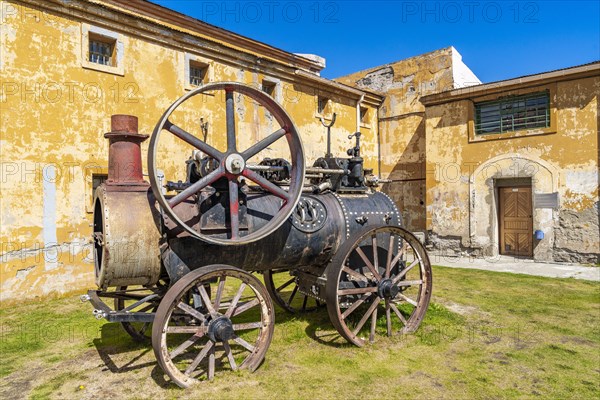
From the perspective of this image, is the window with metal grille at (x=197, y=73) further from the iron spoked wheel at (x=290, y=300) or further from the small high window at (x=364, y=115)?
the small high window at (x=364, y=115)

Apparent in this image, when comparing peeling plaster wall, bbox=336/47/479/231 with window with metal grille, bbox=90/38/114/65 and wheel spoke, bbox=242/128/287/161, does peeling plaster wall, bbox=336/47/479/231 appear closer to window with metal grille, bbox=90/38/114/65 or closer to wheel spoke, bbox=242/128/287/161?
window with metal grille, bbox=90/38/114/65

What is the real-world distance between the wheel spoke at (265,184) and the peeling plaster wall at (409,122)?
10556 millimetres

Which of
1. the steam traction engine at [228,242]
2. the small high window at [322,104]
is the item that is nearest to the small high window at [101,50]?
the steam traction engine at [228,242]

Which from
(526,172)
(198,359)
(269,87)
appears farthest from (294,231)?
(526,172)

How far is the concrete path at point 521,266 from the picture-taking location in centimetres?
937

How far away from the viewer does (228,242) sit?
405 cm

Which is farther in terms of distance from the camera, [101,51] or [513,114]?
[513,114]

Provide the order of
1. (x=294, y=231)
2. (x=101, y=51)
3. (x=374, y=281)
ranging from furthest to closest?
(x=101, y=51), (x=374, y=281), (x=294, y=231)

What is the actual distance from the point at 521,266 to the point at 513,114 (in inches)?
171

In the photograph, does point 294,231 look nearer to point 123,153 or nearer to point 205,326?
point 205,326

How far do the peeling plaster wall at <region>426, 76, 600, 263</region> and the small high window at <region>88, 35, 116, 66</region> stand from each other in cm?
933

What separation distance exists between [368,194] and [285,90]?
7.46 m

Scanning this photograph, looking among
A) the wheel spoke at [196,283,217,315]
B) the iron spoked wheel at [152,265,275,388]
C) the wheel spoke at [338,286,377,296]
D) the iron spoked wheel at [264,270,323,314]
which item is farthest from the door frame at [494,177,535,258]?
the wheel spoke at [196,283,217,315]

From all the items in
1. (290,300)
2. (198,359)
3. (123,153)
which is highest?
(123,153)
